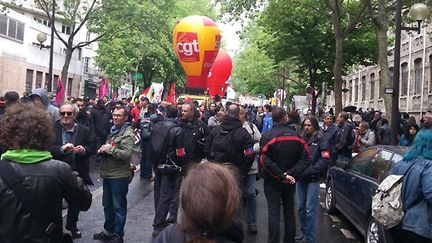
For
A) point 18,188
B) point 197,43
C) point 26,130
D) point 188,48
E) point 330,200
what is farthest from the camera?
point 188,48

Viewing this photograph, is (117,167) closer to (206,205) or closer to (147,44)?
(206,205)

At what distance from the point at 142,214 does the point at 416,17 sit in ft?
30.4

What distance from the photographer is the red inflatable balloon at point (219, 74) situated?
24.8 m

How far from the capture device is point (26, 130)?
3.08 meters

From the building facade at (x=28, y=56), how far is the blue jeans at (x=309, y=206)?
2279 cm

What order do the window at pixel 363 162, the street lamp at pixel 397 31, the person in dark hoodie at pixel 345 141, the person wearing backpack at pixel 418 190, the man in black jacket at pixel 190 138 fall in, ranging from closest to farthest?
1. the person wearing backpack at pixel 418 190
2. the man in black jacket at pixel 190 138
3. the window at pixel 363 162
4. the person in dark hoodie at pixel 345 141
5. the street lamp at pixel 397 31

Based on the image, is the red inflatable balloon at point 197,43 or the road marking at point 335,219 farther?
the red inflatable balloon at point 197,43

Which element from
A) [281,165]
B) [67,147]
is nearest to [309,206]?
[281,165]

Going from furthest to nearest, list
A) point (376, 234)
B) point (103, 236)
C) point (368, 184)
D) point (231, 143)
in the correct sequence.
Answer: point (368, 184), point (231, 143), point (103, 236), point (376, 234)

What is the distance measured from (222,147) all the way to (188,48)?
14.3m

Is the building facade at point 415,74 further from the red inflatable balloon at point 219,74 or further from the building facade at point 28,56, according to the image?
the building facade at point 28,56

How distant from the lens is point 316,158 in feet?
22.6

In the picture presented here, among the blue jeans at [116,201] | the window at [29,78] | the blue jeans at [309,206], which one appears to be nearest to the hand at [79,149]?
the blue jeans at [116,201]

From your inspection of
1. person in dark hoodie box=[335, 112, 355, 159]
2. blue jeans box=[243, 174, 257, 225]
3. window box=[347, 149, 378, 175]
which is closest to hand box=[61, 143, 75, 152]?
blue jeans box=[243, 174, 257, 225]
